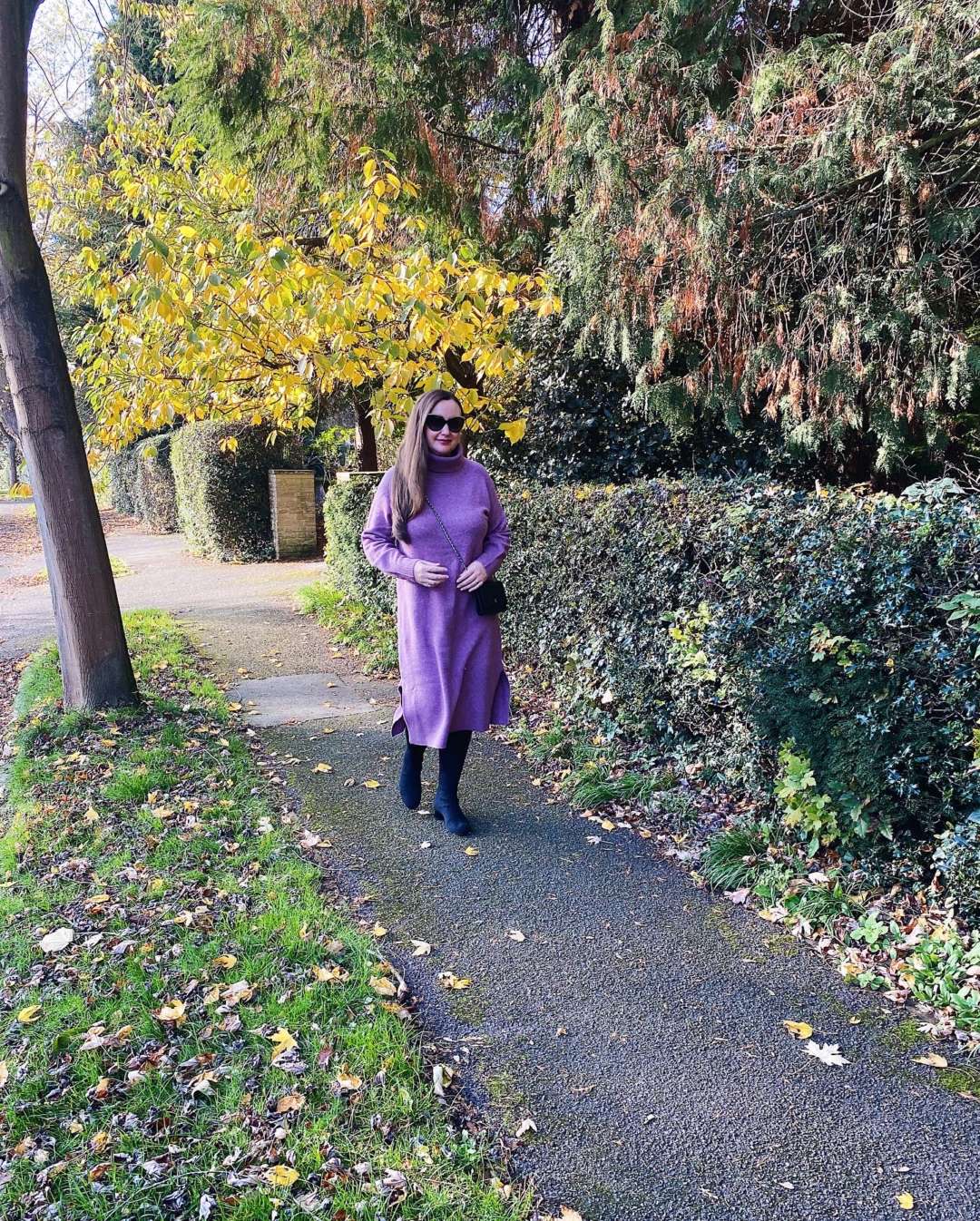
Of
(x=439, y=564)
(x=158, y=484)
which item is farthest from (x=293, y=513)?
(x=439, y=564)

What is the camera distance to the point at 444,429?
3.65m

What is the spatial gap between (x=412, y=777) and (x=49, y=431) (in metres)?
3.18

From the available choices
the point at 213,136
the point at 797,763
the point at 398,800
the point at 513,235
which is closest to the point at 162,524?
the point at 213,136

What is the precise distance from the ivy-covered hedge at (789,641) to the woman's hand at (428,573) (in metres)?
1.29

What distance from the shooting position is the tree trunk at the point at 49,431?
5047 millimetres

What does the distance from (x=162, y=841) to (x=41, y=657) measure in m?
4.62

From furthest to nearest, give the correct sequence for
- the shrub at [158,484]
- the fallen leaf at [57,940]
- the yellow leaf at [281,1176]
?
1. the shrub at [158,484]
2. the fallen leaf at [57,940]
3. the yellow leaf at [281,1176]

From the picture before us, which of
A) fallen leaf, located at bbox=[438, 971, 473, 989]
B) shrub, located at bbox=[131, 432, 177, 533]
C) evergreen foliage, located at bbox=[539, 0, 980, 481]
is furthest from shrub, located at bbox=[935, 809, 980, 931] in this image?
shrub, located at bbox=[131, 432, 177, 533]

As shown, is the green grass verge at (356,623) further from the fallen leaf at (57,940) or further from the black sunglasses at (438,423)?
the fallen leaf at (57,940)

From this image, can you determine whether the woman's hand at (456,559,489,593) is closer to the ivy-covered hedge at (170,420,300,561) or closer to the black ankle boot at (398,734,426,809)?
the black ankle boot at (398,734,426,809)

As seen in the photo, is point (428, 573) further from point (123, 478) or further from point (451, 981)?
point (123, 478)

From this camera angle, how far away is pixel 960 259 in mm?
4988

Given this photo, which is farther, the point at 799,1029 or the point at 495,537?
the point at 495,537

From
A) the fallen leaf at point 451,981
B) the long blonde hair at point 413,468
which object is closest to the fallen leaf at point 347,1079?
the fallen leaf at point 451,981
